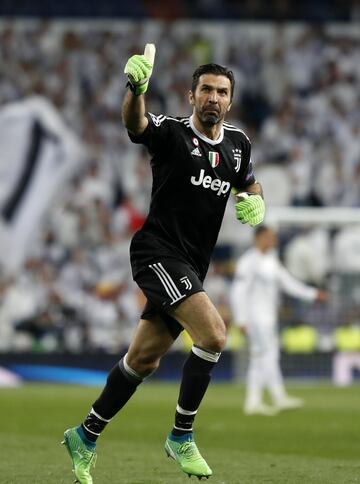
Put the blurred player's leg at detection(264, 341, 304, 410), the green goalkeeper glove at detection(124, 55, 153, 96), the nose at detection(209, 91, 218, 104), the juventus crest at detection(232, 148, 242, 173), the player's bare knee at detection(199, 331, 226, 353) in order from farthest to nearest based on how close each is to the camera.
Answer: the blurred player's leg at detection(264, 341, 304, 410) → the juventus crest at detection(232, 148, 242, 173) → the nose at detection(209, 91, 218, 104) → the player's bare knee at detection(199, 331, 226, 353) → the green goalkeeper glove at detection(124, 55, 153, 96)

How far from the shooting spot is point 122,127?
25141 mm

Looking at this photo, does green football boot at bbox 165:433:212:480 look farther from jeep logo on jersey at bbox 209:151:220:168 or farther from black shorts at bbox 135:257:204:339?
jeep logo on jersey at bbox 209:151:220:168

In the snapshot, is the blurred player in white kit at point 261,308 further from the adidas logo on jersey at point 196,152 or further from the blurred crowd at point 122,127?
the adidas logo on jersey at point 196,152

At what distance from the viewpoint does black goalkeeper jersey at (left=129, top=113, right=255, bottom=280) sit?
7559mm

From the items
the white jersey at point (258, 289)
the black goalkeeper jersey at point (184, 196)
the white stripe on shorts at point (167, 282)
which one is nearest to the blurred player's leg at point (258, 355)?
the white jersey at point (258, 289)

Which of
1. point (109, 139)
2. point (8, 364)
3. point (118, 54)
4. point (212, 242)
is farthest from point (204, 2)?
point (212, 242)

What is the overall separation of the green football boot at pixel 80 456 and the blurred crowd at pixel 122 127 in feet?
48.1

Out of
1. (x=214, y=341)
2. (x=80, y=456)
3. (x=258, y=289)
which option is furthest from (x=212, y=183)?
(x=258, y=289)

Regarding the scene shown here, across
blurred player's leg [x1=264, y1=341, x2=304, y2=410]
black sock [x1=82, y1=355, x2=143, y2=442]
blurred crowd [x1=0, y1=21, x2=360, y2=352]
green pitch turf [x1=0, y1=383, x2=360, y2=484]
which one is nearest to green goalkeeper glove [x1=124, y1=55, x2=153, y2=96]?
black sock [x1=82, y1=355, x2=143, y2=442]

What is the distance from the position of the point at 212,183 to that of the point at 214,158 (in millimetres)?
157

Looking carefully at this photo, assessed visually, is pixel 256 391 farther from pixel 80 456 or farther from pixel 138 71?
pixel 138 71

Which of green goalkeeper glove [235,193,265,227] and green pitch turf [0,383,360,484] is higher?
green goalkeeper glove [235,193,265,227]

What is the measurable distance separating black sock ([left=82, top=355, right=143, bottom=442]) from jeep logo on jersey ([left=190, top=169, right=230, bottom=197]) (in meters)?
1.16

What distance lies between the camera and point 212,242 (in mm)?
7738
